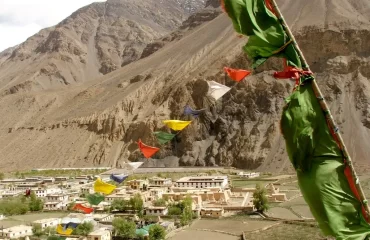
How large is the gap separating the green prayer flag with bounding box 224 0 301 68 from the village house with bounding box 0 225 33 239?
2518cm

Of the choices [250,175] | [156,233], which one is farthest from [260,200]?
[250,175]

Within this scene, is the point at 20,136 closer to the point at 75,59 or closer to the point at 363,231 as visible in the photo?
the point at 75,59

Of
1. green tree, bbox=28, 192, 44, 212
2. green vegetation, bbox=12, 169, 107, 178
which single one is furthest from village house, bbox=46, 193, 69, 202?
green vegetation, bbox=12, 169, 107, 178

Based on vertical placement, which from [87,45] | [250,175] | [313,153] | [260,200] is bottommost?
[260,200]

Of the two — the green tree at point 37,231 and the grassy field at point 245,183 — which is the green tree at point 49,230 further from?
the grassy field at point 245,183

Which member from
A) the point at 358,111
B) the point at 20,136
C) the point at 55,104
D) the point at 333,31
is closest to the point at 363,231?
the point at 358,111

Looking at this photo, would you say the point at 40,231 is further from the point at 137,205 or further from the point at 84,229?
the point at 137,205

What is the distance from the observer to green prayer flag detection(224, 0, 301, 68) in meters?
2.97

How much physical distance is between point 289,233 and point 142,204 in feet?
36.6

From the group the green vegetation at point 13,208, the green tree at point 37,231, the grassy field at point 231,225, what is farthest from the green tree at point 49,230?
the green vegetation at point 13,208

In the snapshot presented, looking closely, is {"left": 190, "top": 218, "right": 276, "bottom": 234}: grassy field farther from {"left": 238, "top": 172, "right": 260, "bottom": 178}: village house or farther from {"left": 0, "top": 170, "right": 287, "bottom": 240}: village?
{"left": 238, "top": 172, "right": 260, "bottom": 178}: village house

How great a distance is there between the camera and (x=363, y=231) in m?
2.86

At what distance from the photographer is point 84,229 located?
26297 mm

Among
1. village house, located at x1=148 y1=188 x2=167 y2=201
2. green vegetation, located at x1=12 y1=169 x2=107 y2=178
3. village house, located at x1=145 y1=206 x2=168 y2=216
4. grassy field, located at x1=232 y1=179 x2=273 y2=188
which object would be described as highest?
green vegetation, located at x1=12 y1=169 x2=107 y2=178
